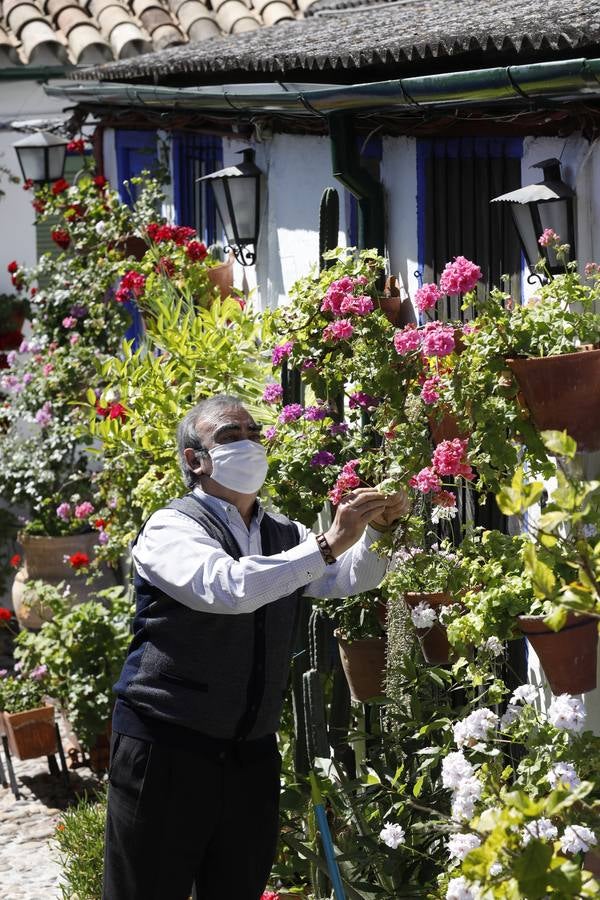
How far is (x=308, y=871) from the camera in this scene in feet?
15.8

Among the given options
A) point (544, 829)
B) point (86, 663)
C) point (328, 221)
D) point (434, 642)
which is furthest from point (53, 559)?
point (544, 829)

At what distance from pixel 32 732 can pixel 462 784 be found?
4235mm

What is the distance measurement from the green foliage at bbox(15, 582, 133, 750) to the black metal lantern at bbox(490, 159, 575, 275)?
10.6 ft

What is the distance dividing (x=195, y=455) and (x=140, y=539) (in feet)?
0.91

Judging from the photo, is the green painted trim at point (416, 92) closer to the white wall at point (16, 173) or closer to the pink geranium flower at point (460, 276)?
the pink geranium flower at point (460, 276)

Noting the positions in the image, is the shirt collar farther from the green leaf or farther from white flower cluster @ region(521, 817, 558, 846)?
the green leaf

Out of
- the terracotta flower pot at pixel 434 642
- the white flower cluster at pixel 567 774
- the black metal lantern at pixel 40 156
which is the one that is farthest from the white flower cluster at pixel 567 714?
the black metal lantern at pixel 40 156

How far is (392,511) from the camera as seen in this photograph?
3975 millimetres

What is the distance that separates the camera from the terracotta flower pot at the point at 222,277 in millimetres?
7727

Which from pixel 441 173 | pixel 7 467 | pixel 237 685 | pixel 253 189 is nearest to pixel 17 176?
pixel 7 467

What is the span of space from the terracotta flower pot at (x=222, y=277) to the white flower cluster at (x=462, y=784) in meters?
4.64

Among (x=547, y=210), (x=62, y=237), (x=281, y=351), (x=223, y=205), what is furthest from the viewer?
(x=62, y=237)

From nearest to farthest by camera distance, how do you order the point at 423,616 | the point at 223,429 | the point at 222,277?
the point at 223,429 → the point at 423,616 → the point at 222,277

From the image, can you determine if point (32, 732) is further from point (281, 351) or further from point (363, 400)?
point (363, 400)
